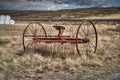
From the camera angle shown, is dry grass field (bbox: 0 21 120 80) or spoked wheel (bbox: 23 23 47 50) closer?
dry grass field (bbox: 0 21 120 80)

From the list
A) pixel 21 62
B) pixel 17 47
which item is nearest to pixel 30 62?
pixel 21 62

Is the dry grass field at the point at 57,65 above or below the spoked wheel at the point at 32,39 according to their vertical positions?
below

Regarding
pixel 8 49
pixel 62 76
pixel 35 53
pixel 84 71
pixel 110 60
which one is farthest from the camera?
pixel 8 49

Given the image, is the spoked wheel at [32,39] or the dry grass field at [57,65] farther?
the spoked wheel at [32,39]

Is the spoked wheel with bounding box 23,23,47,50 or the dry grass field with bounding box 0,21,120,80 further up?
the spoked wheel with bounding box 23,23,47,50

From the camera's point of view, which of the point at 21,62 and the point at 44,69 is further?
the point at 21,62

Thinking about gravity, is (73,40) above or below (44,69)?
above

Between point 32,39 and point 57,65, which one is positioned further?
point 32,39

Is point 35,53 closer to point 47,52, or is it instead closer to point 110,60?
point 47,52

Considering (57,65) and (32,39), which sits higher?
(32,39)

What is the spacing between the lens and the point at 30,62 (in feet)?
54.4

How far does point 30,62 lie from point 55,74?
113 inches

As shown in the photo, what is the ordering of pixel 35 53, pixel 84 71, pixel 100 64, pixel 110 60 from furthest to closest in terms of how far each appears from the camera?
pixel 35 53 → pixel 110 60 → pixel 100 64 → pixel 84 71

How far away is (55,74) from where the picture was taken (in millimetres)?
14016
